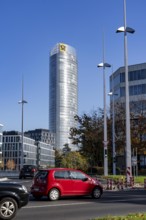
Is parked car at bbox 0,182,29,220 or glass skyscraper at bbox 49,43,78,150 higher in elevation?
glass skyscraper at bbox 49,43,78,150

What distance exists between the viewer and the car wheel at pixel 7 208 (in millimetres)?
12984

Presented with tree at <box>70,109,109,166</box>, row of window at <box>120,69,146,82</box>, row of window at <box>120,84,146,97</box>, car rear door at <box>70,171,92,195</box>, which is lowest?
car rear door at <box>70,171,92,195</box>

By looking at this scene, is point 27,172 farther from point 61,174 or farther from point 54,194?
point 54,194

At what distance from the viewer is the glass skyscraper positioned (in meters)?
159

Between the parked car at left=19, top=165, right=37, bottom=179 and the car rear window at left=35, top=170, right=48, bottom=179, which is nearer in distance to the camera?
the car rear window at left=35, top=170, right=48, bottom=179

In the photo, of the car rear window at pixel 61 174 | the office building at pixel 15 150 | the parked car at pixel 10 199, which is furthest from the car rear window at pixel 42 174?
the office building at pixel 15 150

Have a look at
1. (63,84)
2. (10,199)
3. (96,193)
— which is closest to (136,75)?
(96,193)

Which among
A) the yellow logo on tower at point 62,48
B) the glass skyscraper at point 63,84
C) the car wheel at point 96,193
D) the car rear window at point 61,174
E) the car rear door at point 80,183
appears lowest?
the car wheel at point 96,193

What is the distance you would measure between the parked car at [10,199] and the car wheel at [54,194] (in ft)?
21.4

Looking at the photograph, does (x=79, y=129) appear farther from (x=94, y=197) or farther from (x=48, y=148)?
(x=48, y=148)

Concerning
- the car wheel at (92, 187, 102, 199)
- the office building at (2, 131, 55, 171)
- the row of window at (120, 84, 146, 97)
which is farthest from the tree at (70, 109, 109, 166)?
the office building at (2, 131, 55, 171)

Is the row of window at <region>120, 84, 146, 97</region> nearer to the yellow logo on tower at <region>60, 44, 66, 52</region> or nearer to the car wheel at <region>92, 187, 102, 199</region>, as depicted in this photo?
the car wheel at <region>92, 187, 102, 199</region>

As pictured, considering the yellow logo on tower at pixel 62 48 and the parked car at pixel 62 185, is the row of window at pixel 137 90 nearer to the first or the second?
the parked car at pixel 62 185

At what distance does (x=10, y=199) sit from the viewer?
13.2 meters
